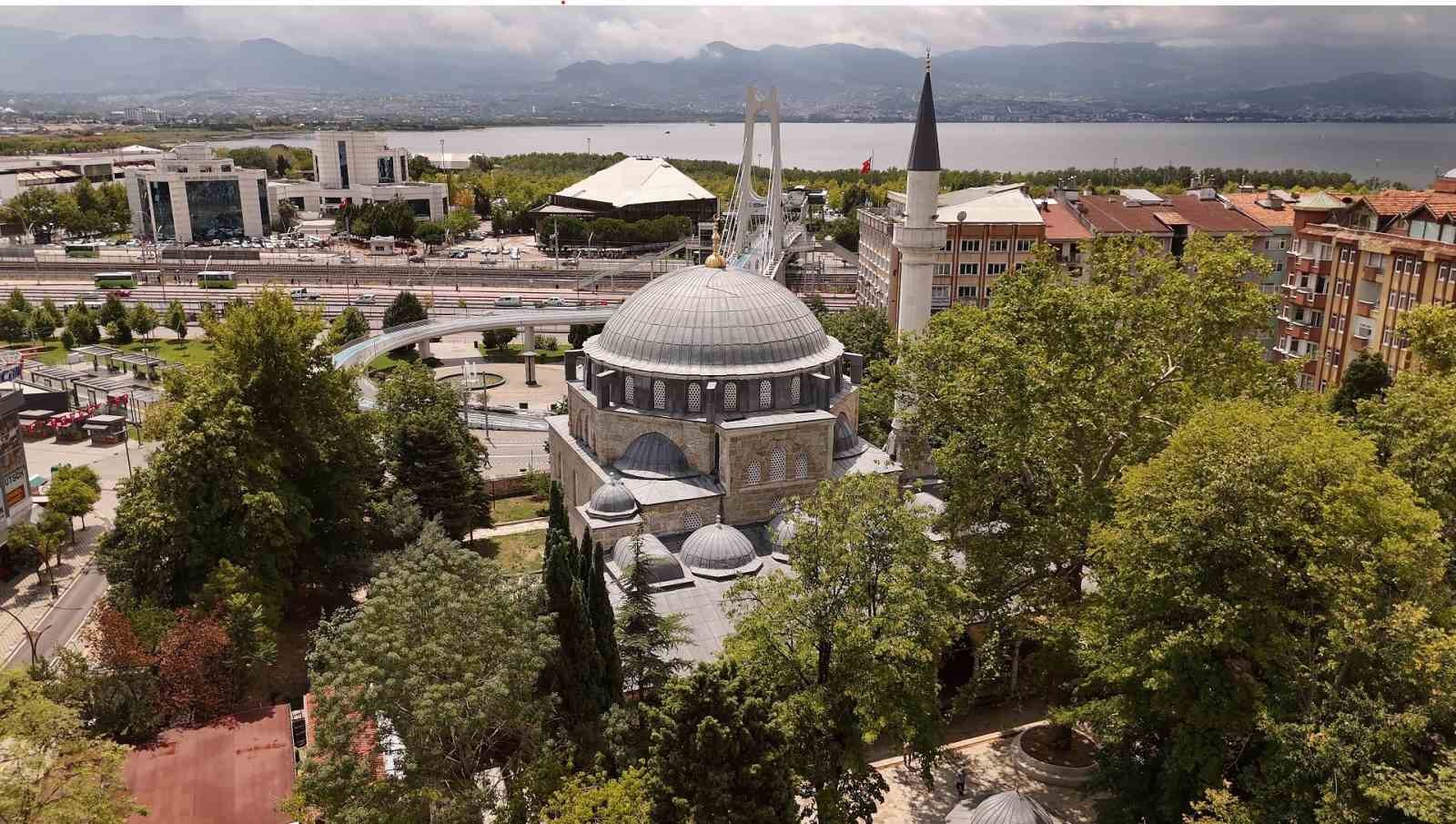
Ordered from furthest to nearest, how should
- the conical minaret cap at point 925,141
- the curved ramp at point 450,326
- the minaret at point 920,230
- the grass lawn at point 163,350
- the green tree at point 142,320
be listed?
the green tree at point 142,320, the grass lawn at point 163,350, the curved ramp at point 450,326, the minaret at point 920,230, the conical minaret cap at point 925,141

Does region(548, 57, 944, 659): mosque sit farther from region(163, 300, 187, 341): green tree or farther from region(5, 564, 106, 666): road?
region(163, 300, 187, 341): green tree

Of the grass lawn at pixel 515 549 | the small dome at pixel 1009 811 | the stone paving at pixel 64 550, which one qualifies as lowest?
the grass lawn at pixel 515 549

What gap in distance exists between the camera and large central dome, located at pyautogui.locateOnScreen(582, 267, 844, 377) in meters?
38.7

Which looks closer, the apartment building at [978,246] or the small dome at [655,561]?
the small dome at [655,561]

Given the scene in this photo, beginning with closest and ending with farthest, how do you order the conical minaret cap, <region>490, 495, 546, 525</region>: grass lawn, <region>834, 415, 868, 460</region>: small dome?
<region>834, 415, 868, 460</region>: small dome
the conical minaret cap
<region>490, 495, 546, 525</region>: grass lawn

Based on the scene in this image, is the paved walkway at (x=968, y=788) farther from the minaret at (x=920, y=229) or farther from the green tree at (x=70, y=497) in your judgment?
the green tree at (x=70, y=497)

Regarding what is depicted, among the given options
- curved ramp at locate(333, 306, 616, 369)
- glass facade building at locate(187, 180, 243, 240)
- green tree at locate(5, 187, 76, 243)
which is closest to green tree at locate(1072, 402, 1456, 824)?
curved ramp at locate(333, 306, 616, 369)

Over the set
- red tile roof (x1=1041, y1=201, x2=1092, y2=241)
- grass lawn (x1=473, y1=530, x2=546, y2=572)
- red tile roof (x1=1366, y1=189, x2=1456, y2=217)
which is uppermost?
red tile roof (x1=1366, y1=189, x2=1456, y2=217)

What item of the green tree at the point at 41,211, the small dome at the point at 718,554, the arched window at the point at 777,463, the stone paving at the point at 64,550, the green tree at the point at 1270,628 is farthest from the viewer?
the green tree at the point at 41,211

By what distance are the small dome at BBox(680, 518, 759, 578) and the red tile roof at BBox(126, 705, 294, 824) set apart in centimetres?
1409

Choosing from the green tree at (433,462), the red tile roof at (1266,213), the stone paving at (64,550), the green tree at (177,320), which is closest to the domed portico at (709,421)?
the green tree at (433,462)

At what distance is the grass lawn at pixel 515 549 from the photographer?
42344mm

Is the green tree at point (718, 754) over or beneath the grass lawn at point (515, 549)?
over

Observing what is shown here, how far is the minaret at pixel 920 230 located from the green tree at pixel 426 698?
31.7 m
